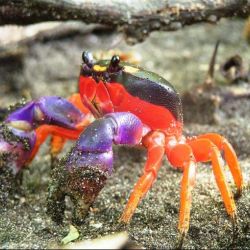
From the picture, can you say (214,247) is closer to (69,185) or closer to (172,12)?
(69,185)

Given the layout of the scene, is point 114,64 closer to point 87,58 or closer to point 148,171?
point 87,58

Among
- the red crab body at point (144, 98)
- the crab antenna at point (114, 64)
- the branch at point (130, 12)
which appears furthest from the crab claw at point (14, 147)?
the branch at point (130, 12)

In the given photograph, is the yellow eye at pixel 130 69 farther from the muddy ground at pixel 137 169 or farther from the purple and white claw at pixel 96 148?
the muddy ground at pixel 137 169

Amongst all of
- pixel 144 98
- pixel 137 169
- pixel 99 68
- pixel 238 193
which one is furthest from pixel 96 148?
pixel 137 169

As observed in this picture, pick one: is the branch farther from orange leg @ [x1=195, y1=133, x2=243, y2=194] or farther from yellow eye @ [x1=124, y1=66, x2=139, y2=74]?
orange leg @ [x1=195, y1=133, x2=243, y2=194]

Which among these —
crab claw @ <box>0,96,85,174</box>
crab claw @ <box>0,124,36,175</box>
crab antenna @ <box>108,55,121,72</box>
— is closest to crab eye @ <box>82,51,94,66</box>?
crab antenna @ <box>108,55,121,72</box>

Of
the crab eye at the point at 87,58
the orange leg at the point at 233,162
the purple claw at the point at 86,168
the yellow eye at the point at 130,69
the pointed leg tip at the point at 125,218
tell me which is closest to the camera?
the purple claw at the point at 86,168

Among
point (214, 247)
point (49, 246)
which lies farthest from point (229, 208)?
point (49, 246)
